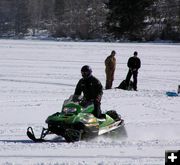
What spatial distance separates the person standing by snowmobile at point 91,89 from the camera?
35.8 feet

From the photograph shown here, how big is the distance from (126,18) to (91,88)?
52874 mm

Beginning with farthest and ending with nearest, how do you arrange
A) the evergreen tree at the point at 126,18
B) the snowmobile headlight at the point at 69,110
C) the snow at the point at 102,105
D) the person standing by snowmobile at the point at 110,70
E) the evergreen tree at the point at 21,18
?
the evergreen tree at the point at 21,18 → the evergreen tree at the point at 126,18 → the person standing by snowmobile at the point at 110,70 → the snowmobile headlight at the point at 69,110 → the snow at the point at 102,105

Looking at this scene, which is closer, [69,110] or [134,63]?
[69,110]

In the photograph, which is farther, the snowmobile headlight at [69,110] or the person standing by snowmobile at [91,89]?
the person standing by snowmobile at [91,89]

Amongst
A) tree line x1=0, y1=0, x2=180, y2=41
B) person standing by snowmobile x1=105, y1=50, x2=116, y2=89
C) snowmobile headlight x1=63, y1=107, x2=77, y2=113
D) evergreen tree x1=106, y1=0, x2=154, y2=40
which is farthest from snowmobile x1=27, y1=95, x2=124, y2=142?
evergreen tree x1=106, y1=0, x2=154, y2=40

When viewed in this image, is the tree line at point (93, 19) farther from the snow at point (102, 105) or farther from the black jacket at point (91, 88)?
the black jacket at point (91, 88)

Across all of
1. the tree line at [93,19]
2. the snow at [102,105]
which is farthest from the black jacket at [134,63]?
the tree line at [93,19]

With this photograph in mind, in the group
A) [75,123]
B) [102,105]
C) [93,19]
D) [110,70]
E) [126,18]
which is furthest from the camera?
[93,19]

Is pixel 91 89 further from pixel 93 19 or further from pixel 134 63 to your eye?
pixel 93 19

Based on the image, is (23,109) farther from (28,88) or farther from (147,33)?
(147,33)

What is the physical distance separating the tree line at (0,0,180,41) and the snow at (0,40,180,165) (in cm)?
2854

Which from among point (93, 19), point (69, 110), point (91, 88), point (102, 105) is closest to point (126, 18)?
point (93, 19)

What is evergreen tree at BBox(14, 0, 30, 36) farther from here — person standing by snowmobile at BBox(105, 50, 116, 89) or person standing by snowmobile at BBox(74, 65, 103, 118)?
person standing by snowmobile at BBox(74, 65, 103, 118)

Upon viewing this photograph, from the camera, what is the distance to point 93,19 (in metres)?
88.4
